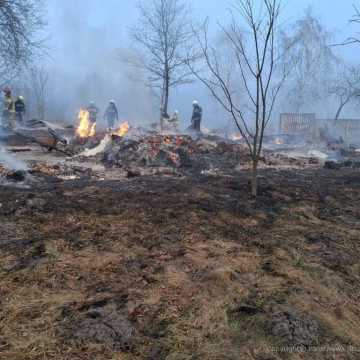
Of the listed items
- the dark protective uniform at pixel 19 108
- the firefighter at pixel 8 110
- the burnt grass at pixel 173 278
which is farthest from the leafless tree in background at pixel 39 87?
the burnt grass at pixel 173 278

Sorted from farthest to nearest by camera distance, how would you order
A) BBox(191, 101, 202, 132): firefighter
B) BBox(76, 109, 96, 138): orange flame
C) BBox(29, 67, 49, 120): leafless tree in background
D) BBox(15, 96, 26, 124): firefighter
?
1. BBox(29, 67, 49, 120): leafless tree in background
2. BBox(191, 101, 202, 132): firefighter
3. BBox(15, 96, 26, 124): firefighter
4. BBox(76, 109, 96, 138): orange flame

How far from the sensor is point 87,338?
2.43 metres

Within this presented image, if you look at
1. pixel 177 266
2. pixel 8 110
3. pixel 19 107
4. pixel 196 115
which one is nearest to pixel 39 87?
pixel 19 107

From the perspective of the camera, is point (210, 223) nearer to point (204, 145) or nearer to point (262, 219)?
point (262, 219)

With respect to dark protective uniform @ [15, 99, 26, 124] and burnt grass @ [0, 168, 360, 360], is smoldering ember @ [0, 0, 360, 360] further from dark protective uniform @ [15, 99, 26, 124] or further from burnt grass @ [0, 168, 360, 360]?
dark protective uniform @ [15, 99, 26, 124]

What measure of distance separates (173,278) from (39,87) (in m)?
36.8

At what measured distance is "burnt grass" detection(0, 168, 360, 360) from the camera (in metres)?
2.49

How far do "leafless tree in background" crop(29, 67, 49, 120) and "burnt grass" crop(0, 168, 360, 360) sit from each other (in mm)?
29878

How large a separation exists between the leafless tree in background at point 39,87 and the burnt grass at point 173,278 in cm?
2988

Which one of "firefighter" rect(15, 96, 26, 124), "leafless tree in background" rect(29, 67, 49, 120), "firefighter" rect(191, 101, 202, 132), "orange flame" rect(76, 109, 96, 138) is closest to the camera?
"orange flame" rect(76, 109, 96, 138)

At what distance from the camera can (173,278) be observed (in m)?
3.33

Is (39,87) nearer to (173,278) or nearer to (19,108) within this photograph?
(19,108)

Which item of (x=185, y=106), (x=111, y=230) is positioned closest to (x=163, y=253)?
(x=111, y=230)

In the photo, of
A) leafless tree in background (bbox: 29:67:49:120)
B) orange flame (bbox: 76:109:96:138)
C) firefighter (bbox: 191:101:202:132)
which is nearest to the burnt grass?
orange flame (bbox: 76:109:96:138)
